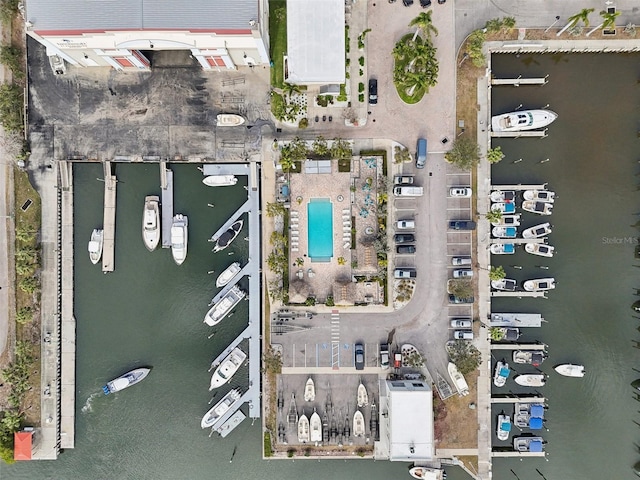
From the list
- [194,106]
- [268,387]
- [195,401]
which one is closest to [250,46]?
[194,106]

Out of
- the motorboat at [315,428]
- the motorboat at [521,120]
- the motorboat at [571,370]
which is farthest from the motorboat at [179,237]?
the motorboat at [571,370]

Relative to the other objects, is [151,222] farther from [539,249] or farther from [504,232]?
[539,249]

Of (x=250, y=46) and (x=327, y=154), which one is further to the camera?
(x=327, y=154)

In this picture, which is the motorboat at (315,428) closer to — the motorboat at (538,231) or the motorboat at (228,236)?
the motorboat at (228,236)

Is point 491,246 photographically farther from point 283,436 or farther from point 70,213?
point 70,213

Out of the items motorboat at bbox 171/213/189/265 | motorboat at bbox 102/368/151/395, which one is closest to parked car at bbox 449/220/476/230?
motorboat at bbox 171/213/189/265
